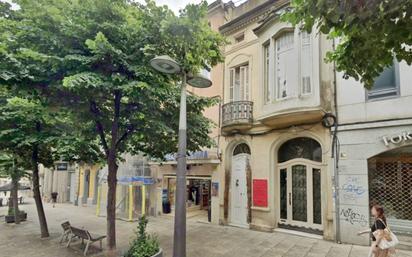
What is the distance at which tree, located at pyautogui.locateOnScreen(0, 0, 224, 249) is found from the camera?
5.83m

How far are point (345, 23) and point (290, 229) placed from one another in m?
8.58

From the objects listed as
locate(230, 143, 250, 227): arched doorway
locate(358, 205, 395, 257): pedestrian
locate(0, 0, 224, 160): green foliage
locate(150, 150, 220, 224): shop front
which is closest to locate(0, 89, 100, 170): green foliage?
locate(0, 0, 224, 160): green foliage

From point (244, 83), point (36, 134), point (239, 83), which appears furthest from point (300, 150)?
point (36, 134)

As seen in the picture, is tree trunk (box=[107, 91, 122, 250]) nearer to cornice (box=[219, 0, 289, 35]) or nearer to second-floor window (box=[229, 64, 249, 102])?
second-floor window (box=[229, 64, 249, 102])

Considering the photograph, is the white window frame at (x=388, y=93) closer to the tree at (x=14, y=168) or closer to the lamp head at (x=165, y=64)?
the lamp head at (x=165, y=64)

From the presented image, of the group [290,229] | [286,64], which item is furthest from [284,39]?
[290,229]

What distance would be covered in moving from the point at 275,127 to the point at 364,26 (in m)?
7.50

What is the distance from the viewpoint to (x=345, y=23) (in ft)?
12.1

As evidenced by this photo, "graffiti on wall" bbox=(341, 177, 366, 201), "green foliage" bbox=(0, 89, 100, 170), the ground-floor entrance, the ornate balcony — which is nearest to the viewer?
"green foliage" bbox=(0, 89, 100, 170)

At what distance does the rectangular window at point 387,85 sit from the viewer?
851 cm

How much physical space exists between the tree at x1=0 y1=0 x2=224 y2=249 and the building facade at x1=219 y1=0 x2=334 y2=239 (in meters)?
4.18

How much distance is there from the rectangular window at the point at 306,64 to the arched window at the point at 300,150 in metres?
2.00

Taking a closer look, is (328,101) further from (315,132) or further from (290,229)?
(290,229)

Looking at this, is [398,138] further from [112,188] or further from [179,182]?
[112,188]
